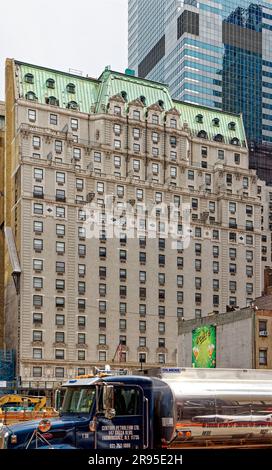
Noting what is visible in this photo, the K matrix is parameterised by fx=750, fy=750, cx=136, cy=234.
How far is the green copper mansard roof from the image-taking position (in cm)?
12731

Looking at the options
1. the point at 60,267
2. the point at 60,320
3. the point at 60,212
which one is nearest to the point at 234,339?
the point at 60,320

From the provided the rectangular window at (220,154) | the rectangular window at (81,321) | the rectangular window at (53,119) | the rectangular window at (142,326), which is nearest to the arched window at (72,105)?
the rectangular window at (53,119)

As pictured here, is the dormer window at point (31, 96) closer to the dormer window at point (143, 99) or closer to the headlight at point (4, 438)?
the dormer window at point (143, 99)

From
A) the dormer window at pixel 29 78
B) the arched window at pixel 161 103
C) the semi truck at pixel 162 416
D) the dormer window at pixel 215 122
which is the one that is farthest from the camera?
the dormer window at pixel 215 122

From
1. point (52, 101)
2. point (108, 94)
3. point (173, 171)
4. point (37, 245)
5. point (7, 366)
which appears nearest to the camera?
point (7, 366)

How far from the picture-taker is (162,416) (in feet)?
51.5

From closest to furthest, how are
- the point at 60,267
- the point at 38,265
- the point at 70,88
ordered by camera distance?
the point at 38,265
the point at 60,267
the point at 70,88

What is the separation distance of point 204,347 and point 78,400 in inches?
2851

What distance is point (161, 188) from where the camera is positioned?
129 m

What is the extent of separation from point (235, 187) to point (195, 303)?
24.9 meters

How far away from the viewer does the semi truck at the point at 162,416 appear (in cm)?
1548

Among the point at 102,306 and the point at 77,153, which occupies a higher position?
the point at 77,153

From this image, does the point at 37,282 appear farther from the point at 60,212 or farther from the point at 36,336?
the point at 60,212

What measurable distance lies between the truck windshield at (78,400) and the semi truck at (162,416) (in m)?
0.02
